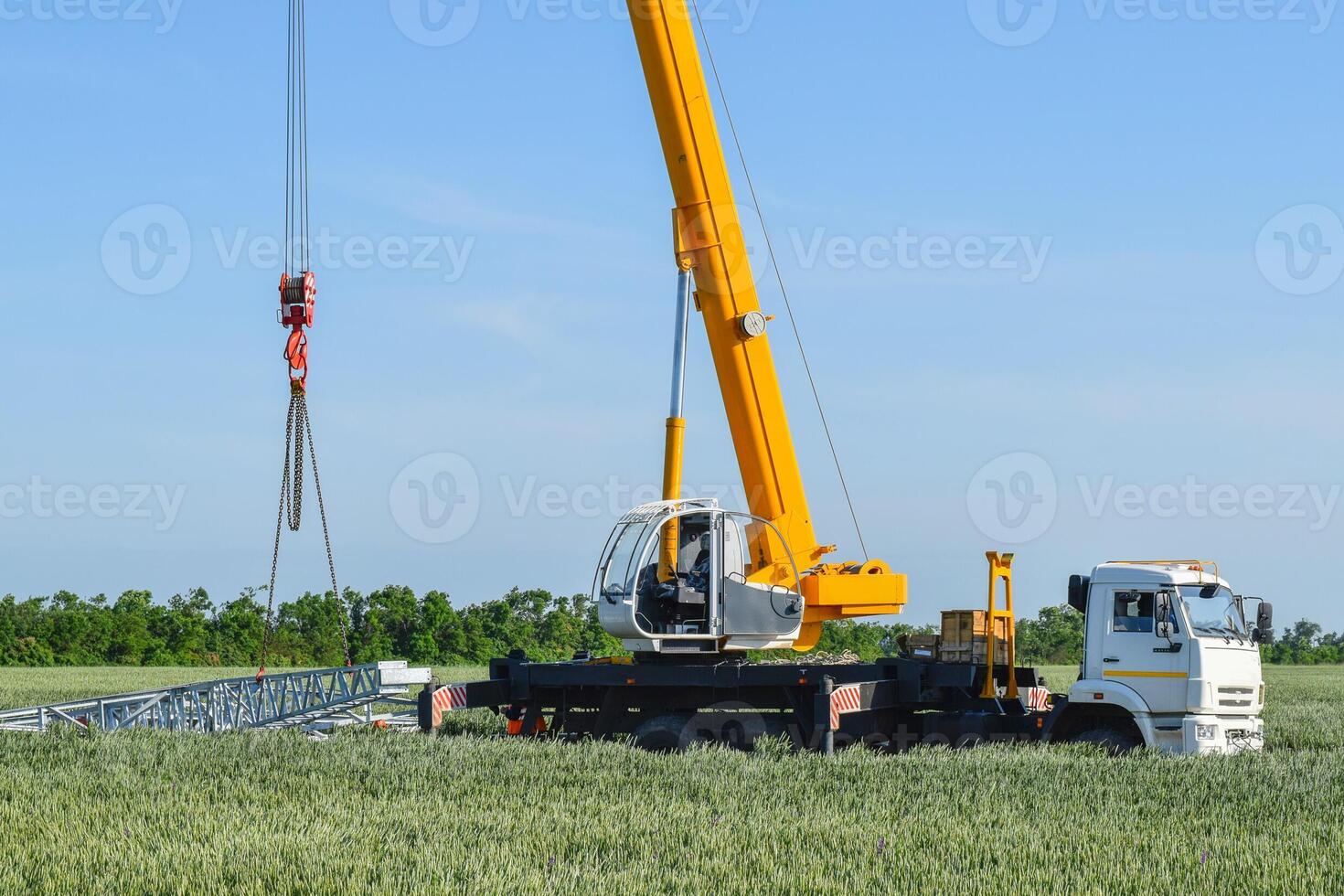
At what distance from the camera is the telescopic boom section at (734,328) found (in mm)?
18562

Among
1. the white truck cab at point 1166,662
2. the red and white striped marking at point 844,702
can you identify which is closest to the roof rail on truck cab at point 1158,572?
the white truck cab at point 1166,662

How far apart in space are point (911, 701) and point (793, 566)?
218 cm

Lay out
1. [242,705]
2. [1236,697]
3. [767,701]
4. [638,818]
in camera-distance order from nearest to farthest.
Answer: [638,818], [1236,697], [767,701], [242,705]

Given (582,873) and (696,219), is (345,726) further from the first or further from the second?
(582,873)

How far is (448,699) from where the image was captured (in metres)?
18.6

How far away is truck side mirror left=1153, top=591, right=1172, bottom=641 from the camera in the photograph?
55.9ft

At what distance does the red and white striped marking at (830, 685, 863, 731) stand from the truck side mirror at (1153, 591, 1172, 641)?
3.52 meters

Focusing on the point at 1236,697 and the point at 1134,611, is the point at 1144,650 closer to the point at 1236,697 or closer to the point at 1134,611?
the point at 1134,611

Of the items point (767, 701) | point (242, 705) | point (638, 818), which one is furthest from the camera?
point (242, 705)

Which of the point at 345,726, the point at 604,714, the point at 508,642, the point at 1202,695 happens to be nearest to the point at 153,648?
the point at 508,642

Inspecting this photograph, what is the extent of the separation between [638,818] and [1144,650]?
7.69 m

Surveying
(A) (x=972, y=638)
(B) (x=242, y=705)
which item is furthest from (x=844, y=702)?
(B) (x=242, y=705)

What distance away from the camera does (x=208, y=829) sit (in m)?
11.6

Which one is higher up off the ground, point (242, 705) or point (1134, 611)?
point (1134, 611)
